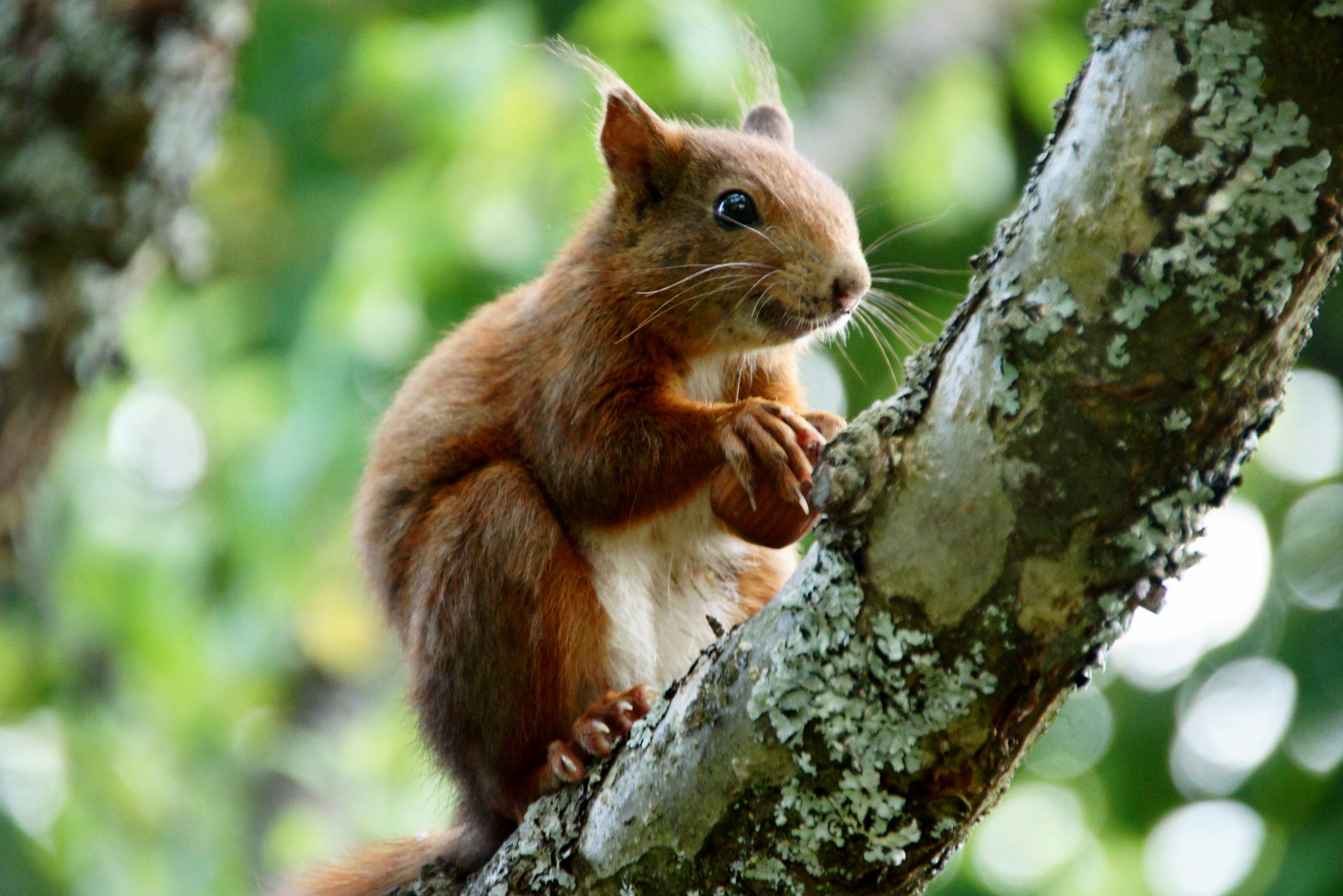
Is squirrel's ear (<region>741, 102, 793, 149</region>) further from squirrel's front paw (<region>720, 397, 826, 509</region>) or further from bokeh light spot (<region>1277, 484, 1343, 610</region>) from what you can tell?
bokeh light spot (<region>1277, 484, 1343, 610</region>)

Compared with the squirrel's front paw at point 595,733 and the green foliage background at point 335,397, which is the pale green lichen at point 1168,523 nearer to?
the squirrel's front paw at point 595,733

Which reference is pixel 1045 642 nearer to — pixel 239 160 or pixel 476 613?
pixel 476 613

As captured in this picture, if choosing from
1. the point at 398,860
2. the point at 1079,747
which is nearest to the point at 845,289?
the point at 398,860

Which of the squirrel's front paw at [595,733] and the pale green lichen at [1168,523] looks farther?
the squirrel's front paw at [595,733]

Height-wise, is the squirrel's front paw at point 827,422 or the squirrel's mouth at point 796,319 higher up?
the squirrel's mouth at point 796,319

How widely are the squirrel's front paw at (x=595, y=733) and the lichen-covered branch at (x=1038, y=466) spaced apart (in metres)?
0.34

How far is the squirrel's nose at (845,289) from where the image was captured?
101 inches

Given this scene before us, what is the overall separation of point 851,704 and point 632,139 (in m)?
1.64

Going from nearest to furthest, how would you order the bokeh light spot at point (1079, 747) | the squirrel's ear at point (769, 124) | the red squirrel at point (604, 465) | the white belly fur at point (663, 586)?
1. the red squirrel at point (604, 465)
2. the white belly fur at point (663, 586)
3. the squirrel's ear at point (769, 124)
4. the bokeh light spot at point (1079, 747)

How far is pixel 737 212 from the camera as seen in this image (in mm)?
2705

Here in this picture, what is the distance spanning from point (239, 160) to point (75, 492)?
2223 millimetres

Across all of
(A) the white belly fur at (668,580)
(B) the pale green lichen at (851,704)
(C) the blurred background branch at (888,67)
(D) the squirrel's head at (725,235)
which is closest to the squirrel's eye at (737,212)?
(D) the squirrel's head at (725,235)

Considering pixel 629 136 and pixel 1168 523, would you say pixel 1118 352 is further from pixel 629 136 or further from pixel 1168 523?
pixel 629 136

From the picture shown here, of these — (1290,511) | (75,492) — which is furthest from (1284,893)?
(75,492)
